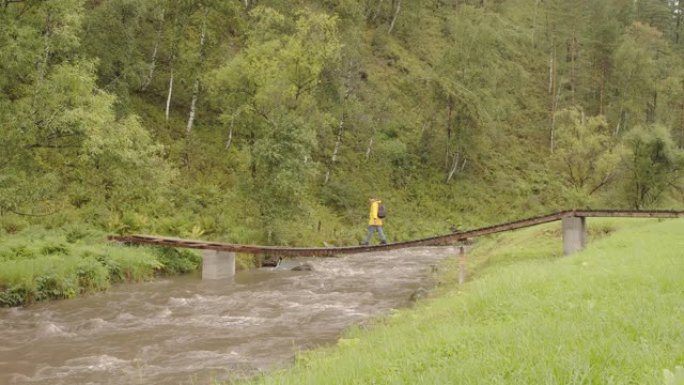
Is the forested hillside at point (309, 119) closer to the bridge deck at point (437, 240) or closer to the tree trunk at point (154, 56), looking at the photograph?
the tree trunk at point (154, 56)

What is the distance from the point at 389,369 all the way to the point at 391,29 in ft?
197

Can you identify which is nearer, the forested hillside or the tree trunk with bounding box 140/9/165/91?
the forested hillside

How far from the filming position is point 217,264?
22.3 meters

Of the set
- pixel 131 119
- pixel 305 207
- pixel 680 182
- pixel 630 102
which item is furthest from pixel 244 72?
pixel 630 102

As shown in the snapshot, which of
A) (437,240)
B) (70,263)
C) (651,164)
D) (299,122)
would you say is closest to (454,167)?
(651,164)

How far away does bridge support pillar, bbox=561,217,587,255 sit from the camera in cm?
2062

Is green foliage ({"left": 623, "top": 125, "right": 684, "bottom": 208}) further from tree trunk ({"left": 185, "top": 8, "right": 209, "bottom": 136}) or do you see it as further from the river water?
tree trunk ({"left": 185, "top": 8, "right": 209, "bottom": 136})

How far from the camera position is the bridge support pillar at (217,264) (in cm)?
2216

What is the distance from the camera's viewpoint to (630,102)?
178 feet

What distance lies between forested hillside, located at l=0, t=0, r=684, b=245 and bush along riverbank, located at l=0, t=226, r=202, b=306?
5.64 ft

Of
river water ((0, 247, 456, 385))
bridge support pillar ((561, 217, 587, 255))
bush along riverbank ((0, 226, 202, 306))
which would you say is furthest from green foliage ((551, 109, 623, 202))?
bush along riverbank ((0, 226, 202, 306))

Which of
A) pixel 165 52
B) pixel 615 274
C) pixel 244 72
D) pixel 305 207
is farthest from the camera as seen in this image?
pixel 165 52

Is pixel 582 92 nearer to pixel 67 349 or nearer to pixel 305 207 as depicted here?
pixel 305 207

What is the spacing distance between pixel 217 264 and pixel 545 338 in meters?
17.8
